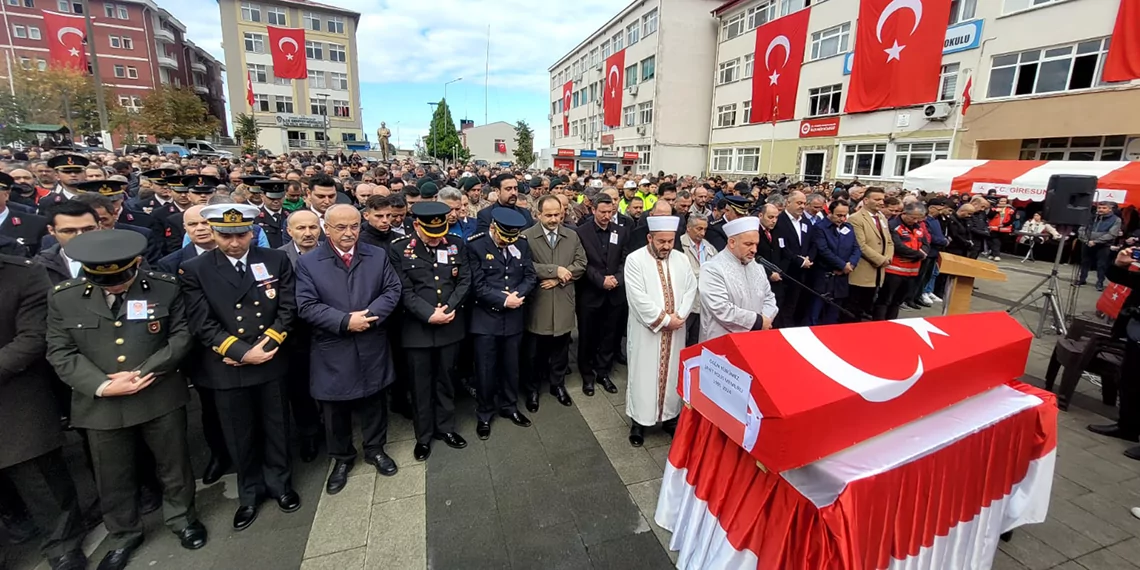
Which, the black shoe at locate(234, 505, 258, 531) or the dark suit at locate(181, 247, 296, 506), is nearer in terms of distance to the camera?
the dark suit at locate(181, 247, 296, 506)

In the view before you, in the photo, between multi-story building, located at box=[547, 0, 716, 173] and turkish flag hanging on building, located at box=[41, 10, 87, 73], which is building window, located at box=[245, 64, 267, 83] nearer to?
turkish flag hanging on building, located at box=[41, 10, 87, 73]

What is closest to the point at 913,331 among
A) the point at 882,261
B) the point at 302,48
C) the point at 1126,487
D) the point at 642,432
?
the point at 642,432

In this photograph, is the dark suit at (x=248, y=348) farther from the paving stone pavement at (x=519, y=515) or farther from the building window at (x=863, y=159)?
the building window at (x=863, y=159)

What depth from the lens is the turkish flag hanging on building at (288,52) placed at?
127ft

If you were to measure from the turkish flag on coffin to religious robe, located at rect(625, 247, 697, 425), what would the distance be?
103 cm

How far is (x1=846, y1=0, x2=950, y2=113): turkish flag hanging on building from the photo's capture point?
59.3ft

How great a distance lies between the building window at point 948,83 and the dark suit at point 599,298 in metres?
21.0

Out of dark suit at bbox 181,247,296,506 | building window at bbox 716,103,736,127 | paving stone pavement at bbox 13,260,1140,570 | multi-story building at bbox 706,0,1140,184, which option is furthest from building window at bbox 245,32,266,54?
dark suit at bbox 181,247,296,506

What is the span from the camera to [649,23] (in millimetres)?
36500

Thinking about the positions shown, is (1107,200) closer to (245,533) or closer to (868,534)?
(868,534)

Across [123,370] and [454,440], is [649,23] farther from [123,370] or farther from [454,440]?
[123,370]

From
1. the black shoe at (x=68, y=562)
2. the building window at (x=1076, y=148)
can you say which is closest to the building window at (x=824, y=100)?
the building window at (x=1076, y=148)

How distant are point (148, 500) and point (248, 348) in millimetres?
1343

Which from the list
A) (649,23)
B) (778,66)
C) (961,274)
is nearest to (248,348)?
(961,274)
